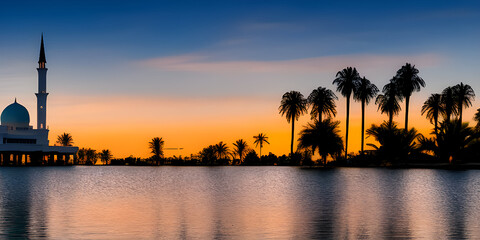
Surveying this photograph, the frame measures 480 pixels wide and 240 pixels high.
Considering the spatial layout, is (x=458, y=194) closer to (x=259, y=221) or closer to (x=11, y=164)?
(x=259, y=221)

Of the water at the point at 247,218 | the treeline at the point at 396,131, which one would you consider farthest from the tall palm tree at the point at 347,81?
the water at the point at 247,218

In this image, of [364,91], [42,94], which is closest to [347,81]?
[364,91]

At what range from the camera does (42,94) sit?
179375 mm

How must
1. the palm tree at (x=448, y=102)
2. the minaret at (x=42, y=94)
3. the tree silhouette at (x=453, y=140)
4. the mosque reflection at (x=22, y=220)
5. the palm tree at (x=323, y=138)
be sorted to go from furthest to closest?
the minaret at (x=42, y=94) → the palm tree at (x=448, y=102) → the palm tree at (x=323, y=138) → the tree silhouette at (x=453, y=140) → the mosque reflection at (x=22, y=220)

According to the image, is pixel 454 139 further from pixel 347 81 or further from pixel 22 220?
pixel 22 220

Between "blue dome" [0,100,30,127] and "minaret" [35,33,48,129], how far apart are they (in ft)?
17.7

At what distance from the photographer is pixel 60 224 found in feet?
89.0

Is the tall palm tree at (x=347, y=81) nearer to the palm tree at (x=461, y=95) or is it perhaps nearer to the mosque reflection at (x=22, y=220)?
the palm tree at (x=461, y=95)

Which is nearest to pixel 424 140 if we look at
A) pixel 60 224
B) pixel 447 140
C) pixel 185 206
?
pixel 447 140

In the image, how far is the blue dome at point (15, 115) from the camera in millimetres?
174375

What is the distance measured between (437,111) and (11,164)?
13867 cm

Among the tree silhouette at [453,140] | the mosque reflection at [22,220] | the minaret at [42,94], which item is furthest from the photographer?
the minaret at [42,94]

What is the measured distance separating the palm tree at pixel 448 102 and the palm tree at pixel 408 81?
469 inches

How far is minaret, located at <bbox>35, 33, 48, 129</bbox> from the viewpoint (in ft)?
589
